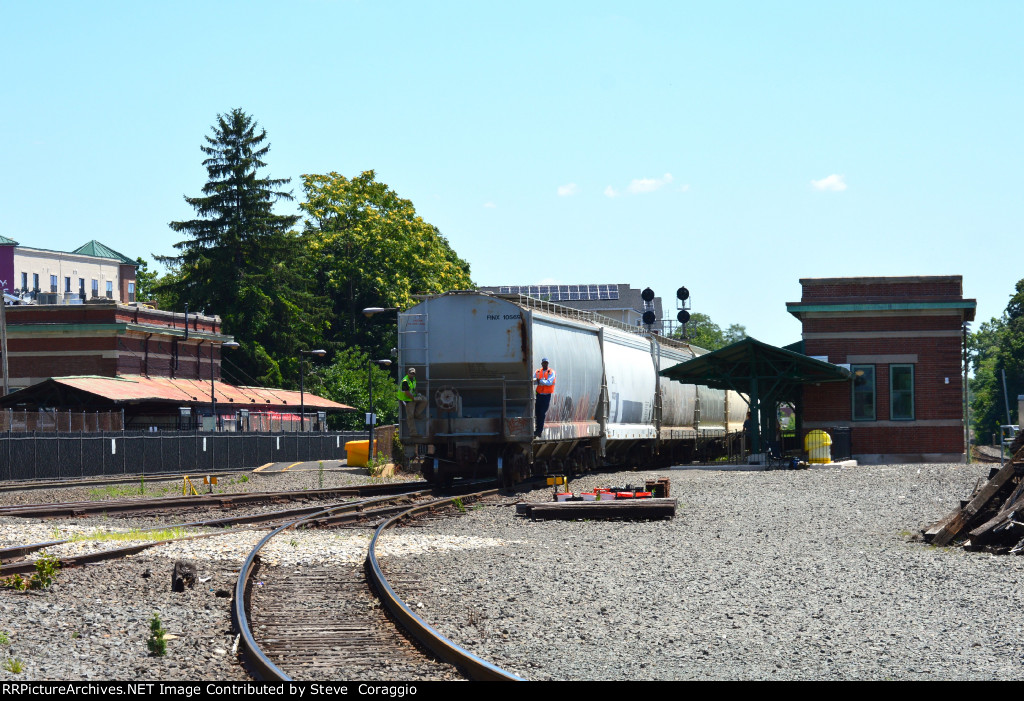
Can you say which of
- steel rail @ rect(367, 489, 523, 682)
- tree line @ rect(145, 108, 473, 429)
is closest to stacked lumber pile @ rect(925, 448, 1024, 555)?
steel rail @ rect(367, 489, 523, 682)

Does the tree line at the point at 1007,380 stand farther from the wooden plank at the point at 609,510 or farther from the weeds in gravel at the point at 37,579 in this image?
the weeds in gravel at the point at 37,579

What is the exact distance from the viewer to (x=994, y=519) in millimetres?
14883

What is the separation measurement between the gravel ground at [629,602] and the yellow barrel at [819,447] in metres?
15.7

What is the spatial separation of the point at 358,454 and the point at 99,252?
9146 cm

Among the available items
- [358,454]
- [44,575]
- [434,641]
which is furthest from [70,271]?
[434,641]

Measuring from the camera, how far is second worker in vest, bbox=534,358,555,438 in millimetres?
25094

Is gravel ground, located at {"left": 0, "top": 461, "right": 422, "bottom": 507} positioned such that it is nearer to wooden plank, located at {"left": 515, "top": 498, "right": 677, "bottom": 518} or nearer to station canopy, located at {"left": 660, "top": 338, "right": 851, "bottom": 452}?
station canopy, located at {"left": 660, "top": 338, "right": 851, "bottom": 452}

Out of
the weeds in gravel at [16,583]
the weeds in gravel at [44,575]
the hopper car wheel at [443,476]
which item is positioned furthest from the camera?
the hopper car wheel at [443,476]

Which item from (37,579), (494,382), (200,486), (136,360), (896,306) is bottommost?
(200,486)

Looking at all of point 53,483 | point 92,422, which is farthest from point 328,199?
point 53,483

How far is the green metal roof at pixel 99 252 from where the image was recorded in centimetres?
12294

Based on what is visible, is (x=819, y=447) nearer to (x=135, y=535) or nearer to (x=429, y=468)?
(x=429, y=468)

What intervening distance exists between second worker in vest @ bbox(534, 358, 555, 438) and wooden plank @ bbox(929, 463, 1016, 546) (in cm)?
1045

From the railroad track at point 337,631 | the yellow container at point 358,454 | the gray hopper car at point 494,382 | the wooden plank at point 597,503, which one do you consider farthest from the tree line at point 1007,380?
the railroad track at point 337,631
